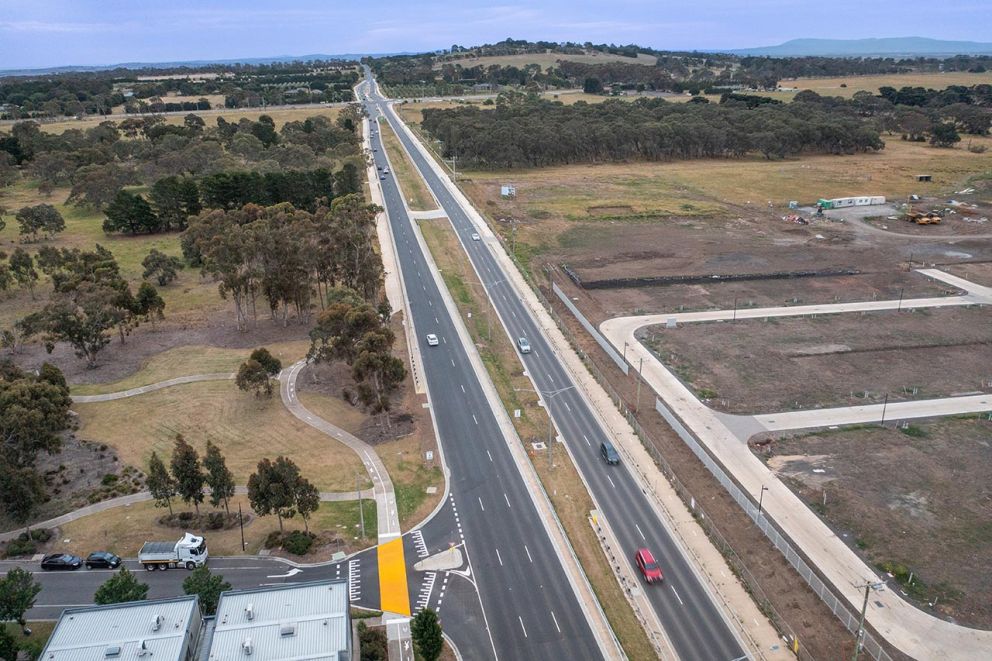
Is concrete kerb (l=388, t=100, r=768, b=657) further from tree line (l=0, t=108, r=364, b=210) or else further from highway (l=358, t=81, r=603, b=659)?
tree line (l=0, t=108, r=364, b=210)

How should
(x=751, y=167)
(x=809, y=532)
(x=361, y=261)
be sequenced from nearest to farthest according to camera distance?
(x=809, y=532) < (x=361, y=261) < (x=751, y=167)

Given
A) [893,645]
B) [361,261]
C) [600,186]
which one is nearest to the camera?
[893,645]

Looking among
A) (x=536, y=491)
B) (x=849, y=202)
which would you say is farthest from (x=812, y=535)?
(x=849, y=202)

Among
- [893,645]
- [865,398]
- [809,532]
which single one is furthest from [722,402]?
[893,645]

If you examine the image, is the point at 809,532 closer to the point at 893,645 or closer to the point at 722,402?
the point at 893,645

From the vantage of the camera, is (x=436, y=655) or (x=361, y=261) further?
(x=361, y=261)

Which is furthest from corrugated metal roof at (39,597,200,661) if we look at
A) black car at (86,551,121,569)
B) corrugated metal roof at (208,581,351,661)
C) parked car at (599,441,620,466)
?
parked car at (599,441,620,466)
